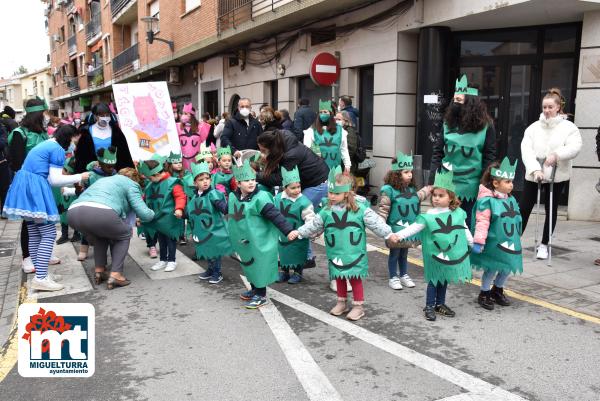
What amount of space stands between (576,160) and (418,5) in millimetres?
3702

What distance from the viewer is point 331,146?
7.58m

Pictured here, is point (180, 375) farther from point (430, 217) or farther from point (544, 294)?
point (544, 294)

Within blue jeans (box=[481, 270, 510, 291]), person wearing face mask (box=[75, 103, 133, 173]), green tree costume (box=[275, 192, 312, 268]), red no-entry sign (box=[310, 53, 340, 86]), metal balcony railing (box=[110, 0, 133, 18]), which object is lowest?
blue jeans (box=[481, 270, 510, 291])

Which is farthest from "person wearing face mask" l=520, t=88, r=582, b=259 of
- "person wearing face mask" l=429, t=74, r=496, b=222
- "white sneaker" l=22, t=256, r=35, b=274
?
"white sneaker" l=22, t=256, r=35, b=274

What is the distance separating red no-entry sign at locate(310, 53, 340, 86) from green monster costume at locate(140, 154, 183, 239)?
18.5 ft

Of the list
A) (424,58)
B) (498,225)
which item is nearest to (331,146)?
(424,58)

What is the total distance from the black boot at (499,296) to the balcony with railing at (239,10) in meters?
9.62

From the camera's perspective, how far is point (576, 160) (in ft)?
27.2

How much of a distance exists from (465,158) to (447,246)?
160cm

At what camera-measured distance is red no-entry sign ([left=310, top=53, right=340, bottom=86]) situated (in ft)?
35.8

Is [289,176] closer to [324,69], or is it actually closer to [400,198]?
[400,198]

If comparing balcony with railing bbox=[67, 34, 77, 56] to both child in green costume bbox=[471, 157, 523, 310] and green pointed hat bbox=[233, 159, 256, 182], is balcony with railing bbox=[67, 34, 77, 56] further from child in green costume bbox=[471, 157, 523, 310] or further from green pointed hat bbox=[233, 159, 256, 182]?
child in green costume bbox=[471, 157, 523, 310]

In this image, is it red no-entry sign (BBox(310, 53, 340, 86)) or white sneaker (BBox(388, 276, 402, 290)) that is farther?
red no-entry sign (BBox(310, 53, 340, 86))

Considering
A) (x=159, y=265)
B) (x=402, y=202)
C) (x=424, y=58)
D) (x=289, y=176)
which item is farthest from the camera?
(x=424, y=58)
